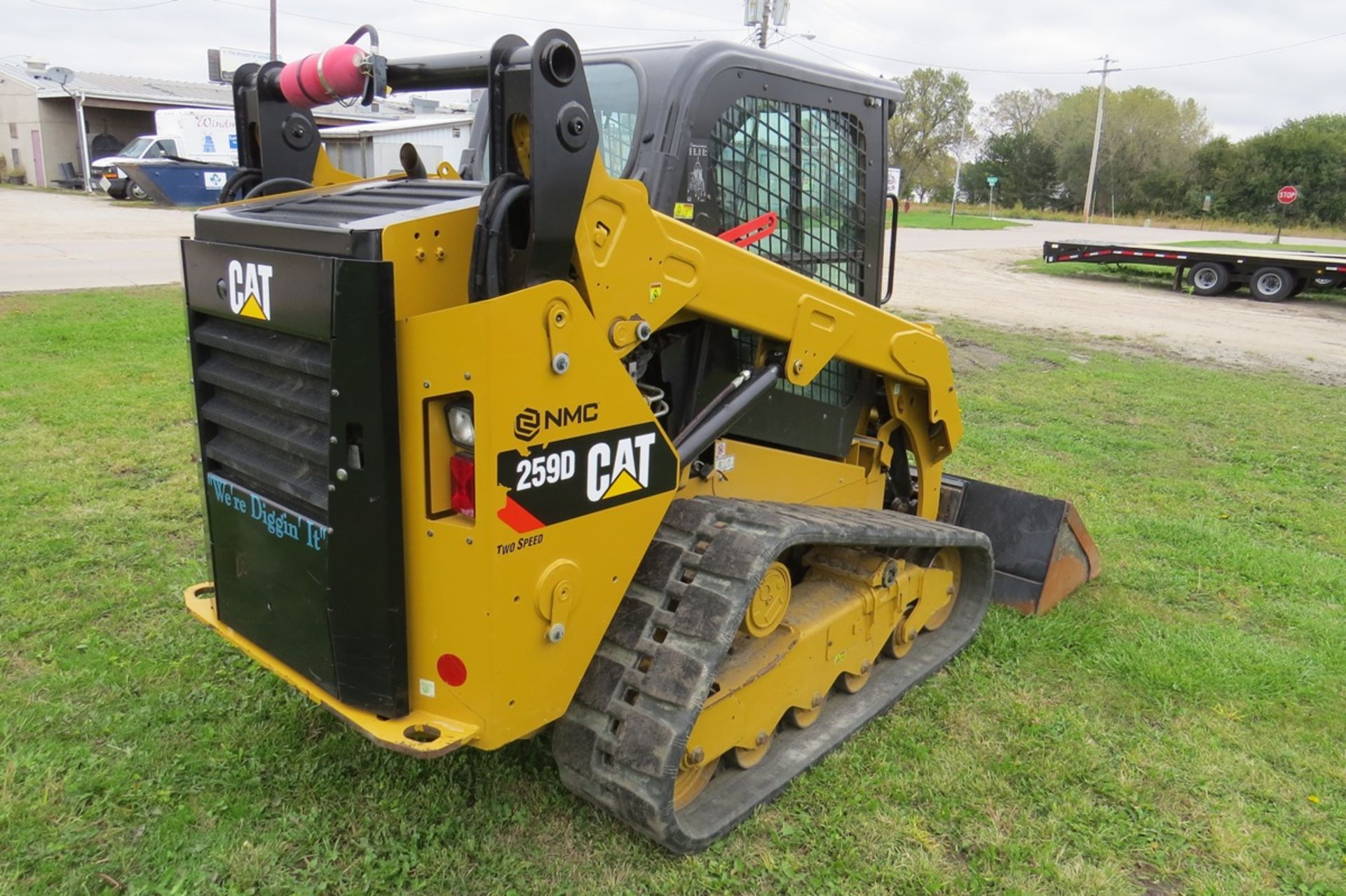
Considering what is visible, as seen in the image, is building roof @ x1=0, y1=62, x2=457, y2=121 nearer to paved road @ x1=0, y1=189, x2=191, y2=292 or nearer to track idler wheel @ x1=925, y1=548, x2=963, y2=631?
paved road @ x1=0, y1=189, x2=191, y2=292

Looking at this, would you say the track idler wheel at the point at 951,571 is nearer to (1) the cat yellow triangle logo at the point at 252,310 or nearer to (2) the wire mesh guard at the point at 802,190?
(2) the wire mesh guard at the point at 802,190

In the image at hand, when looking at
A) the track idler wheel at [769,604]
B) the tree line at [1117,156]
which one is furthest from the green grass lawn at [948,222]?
the track idler wheel at [769,604]

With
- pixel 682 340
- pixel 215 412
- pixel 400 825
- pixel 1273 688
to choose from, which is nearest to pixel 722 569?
pixel 682 340

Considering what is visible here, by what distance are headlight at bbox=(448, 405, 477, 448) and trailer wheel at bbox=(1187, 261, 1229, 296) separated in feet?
67.3

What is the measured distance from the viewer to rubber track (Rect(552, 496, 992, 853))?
2.80m

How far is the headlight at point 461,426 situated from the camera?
248 centimetres

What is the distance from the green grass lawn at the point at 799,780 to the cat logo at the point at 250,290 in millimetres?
1524

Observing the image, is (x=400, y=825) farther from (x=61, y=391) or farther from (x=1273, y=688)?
(x=61, y=391)

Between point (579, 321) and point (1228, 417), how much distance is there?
8440 mm

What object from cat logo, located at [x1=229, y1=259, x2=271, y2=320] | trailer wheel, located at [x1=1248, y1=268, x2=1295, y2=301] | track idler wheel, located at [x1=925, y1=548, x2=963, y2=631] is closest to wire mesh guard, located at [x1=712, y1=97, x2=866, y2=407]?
track idler wheel, located at [x1=925, y1=548, x2=963, y2=631]

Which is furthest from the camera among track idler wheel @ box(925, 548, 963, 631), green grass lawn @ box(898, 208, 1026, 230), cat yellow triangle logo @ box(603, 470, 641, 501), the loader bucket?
green grass lawn @ box(898, 208, 1026, 230)

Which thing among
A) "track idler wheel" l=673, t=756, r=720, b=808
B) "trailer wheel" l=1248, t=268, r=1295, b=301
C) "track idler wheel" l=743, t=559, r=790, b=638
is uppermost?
"track idler wheel" l=743, t=559, r=790, b=638

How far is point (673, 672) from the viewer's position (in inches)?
112

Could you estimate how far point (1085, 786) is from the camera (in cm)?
354
